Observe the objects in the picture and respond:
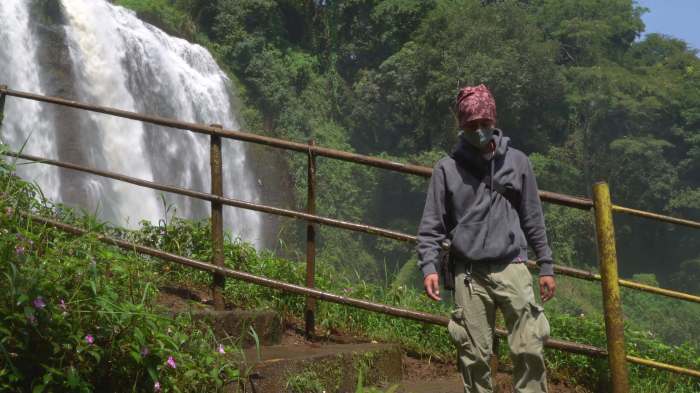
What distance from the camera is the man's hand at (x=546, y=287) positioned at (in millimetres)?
3076

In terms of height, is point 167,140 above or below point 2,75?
below

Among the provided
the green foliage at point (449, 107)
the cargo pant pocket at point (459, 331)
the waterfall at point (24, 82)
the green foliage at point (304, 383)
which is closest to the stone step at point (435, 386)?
the green foliage at point (304, 383)

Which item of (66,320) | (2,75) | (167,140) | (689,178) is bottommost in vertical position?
(689,178)

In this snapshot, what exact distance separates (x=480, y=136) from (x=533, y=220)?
34cm

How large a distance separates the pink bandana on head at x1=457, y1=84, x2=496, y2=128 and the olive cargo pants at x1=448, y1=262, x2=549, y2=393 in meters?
0.46

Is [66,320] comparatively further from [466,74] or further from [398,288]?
[466,74]

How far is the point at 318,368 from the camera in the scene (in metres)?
3.40

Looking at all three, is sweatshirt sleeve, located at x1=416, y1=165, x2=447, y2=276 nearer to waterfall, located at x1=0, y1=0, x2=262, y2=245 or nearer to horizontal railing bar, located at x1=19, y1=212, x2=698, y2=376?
horizontal railing bar, located at x1=19, y1=212, x2=698, y2=376

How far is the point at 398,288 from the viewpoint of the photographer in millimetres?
5000

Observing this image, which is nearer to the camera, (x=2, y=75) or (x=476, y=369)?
A: (x=476, y=369)

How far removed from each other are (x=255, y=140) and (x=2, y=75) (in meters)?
14.1

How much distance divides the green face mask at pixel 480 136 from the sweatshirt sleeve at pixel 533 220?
186 mm

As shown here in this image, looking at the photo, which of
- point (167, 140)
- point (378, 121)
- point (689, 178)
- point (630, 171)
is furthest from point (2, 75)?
point (689, 178)

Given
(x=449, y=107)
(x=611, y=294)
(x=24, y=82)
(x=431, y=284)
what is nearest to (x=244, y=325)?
(x=431, y=284)
